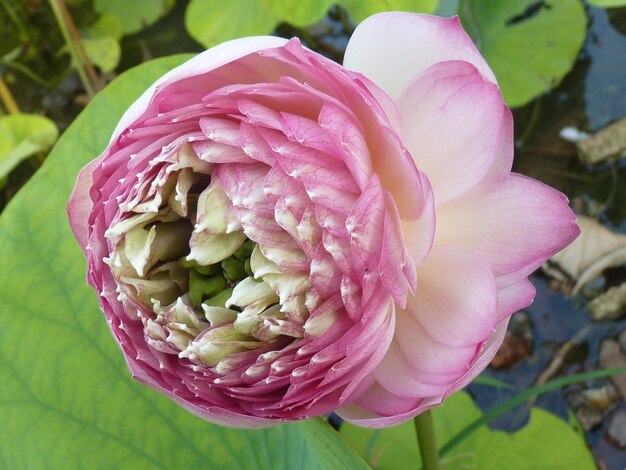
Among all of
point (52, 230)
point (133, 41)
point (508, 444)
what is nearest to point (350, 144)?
point (52, 230)

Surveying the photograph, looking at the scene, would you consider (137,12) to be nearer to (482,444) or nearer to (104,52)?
(104,52)

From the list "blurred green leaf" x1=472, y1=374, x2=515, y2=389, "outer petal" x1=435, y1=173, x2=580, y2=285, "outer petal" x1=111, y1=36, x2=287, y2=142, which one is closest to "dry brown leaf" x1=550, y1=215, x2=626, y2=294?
"blurred green leaf" x1=472, y1=374, x2=515, y2=389

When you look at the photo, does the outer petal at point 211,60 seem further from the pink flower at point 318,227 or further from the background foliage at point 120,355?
the background foliage at point 120,355

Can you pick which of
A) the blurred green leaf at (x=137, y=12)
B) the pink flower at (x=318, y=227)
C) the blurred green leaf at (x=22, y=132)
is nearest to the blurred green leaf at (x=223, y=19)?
the blurred green leaf at (x=137, y=12)

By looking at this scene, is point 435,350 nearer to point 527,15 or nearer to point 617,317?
point 617,317

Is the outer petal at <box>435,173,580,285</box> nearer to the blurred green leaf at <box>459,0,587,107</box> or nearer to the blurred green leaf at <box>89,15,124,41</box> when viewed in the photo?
the blurred green leaf at <box>459,0,587,107</box>
